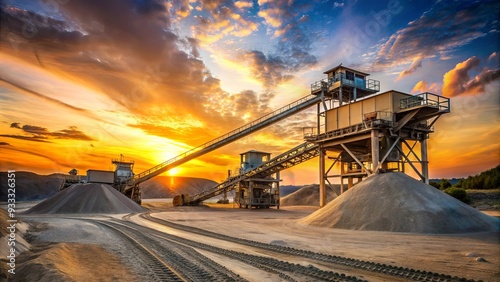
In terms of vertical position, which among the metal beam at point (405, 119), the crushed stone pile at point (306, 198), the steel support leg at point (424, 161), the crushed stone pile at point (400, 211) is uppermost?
the metal beam at point (405, 119)

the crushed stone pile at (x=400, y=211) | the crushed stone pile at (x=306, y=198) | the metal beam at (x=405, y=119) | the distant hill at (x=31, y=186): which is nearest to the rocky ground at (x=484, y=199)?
the metal beam at (x=405, y=119)

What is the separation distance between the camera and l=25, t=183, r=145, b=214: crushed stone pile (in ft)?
104

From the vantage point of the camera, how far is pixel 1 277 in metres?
6.70

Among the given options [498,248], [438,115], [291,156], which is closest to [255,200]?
[291,156]

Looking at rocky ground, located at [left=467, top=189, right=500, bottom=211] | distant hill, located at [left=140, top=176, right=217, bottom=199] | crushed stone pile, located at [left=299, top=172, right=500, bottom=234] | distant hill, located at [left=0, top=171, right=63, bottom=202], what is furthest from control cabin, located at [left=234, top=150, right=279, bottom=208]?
distant hill, located at [left=140, top=176, right=217, bottom=199]

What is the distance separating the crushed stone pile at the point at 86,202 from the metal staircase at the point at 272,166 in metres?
10.1

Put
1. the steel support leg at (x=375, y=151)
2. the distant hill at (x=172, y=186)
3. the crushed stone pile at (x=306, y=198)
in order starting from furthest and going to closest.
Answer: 1. the distant hill at (x=172, y=186)
2. the crushed stone pile at (x=306, y=198)
3. the steel support leg at (x=375, y=151)

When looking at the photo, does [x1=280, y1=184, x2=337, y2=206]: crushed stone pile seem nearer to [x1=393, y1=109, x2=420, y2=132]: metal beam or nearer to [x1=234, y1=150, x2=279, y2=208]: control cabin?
[x1=234, y1=150, x2=279, y2=208]: control cabin

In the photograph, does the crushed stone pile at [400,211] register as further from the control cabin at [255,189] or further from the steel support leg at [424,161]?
the control cabin at [255,189]

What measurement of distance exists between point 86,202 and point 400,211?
30.4 metres

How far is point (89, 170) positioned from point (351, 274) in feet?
146

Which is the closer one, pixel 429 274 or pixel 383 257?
pixel 429 274

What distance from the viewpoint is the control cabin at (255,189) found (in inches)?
1534

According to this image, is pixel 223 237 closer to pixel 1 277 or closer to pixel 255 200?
pixel 1 277
